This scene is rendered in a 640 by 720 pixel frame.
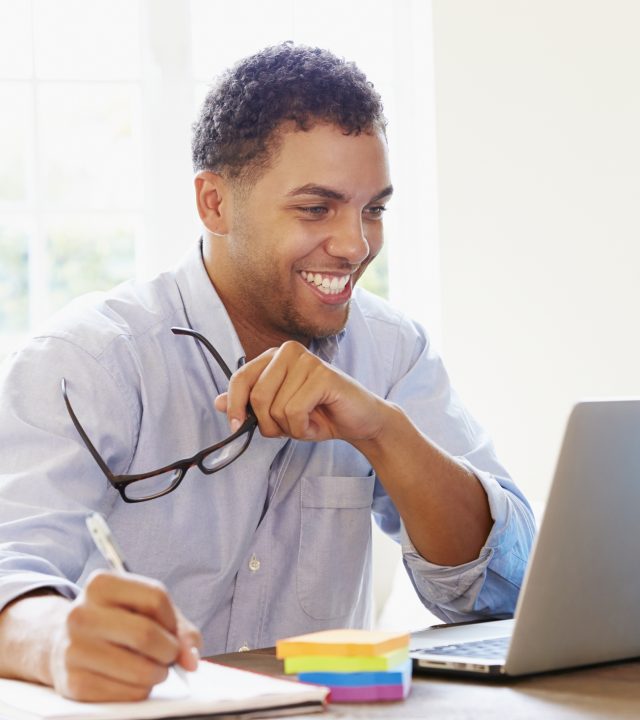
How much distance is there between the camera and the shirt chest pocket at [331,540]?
5.12 ft

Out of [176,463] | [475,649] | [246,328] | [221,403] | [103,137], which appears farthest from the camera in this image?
[103,137]

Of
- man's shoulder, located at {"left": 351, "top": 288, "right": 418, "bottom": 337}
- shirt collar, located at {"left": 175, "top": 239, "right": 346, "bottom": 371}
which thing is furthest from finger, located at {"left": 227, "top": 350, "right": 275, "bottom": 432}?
man's shoulder, located at {"left": 351, "top": 288, "right": 418, "bottom": 337}

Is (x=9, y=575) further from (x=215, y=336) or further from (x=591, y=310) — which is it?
(x=591, y=310)

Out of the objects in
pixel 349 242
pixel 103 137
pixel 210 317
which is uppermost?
pixel 103 137

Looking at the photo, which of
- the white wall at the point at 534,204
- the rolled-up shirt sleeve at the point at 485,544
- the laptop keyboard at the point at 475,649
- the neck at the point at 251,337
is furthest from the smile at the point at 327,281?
the white wall at the point at 534,204

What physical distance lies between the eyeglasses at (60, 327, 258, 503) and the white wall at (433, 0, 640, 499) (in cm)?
148

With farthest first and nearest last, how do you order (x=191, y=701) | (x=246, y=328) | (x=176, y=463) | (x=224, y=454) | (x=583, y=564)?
(x=246, y=328), (x=224, y=454), (x=176, y=463), (x=583, y=564), (x=191, y=701)

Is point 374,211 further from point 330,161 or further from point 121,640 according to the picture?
point 121,640

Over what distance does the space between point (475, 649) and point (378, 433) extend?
0.39 metres

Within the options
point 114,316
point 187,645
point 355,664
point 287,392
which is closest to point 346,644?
point 355,664

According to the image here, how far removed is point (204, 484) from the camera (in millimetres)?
1485

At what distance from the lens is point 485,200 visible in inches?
113

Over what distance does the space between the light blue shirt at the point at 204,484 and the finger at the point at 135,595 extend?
43cm

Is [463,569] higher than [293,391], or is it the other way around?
[293,391]
